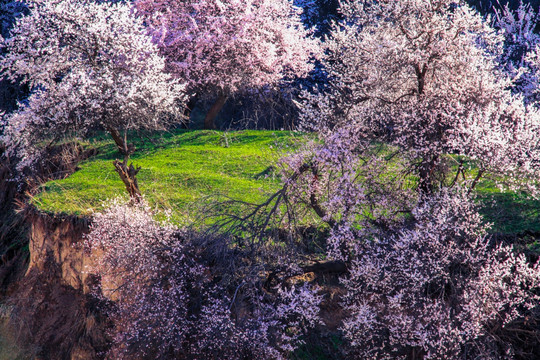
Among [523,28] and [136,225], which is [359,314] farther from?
[523,28]

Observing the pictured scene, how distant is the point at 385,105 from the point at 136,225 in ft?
15.7

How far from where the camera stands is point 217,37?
52.0ft

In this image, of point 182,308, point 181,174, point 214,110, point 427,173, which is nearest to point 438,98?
point 427,173

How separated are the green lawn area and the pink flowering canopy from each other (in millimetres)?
1889

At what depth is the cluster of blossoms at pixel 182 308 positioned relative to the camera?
7.20 metres

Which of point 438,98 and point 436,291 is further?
point 438,98

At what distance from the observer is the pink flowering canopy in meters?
15.9

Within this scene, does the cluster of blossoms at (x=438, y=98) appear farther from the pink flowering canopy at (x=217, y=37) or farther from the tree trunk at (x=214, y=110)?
the tree trunk at (x=214, y=110)

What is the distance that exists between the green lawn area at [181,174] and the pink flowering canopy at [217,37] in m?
1.89

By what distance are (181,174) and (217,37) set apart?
5544mm

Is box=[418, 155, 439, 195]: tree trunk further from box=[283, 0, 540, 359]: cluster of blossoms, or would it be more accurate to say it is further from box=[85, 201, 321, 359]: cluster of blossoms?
box=[85, 201, 321, 359]: cluster of blossoms

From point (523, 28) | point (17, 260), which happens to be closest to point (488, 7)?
→ point (523, 28)

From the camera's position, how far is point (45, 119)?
12.1 metres

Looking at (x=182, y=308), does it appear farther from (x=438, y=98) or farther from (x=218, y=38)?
(x=218, y=38)
